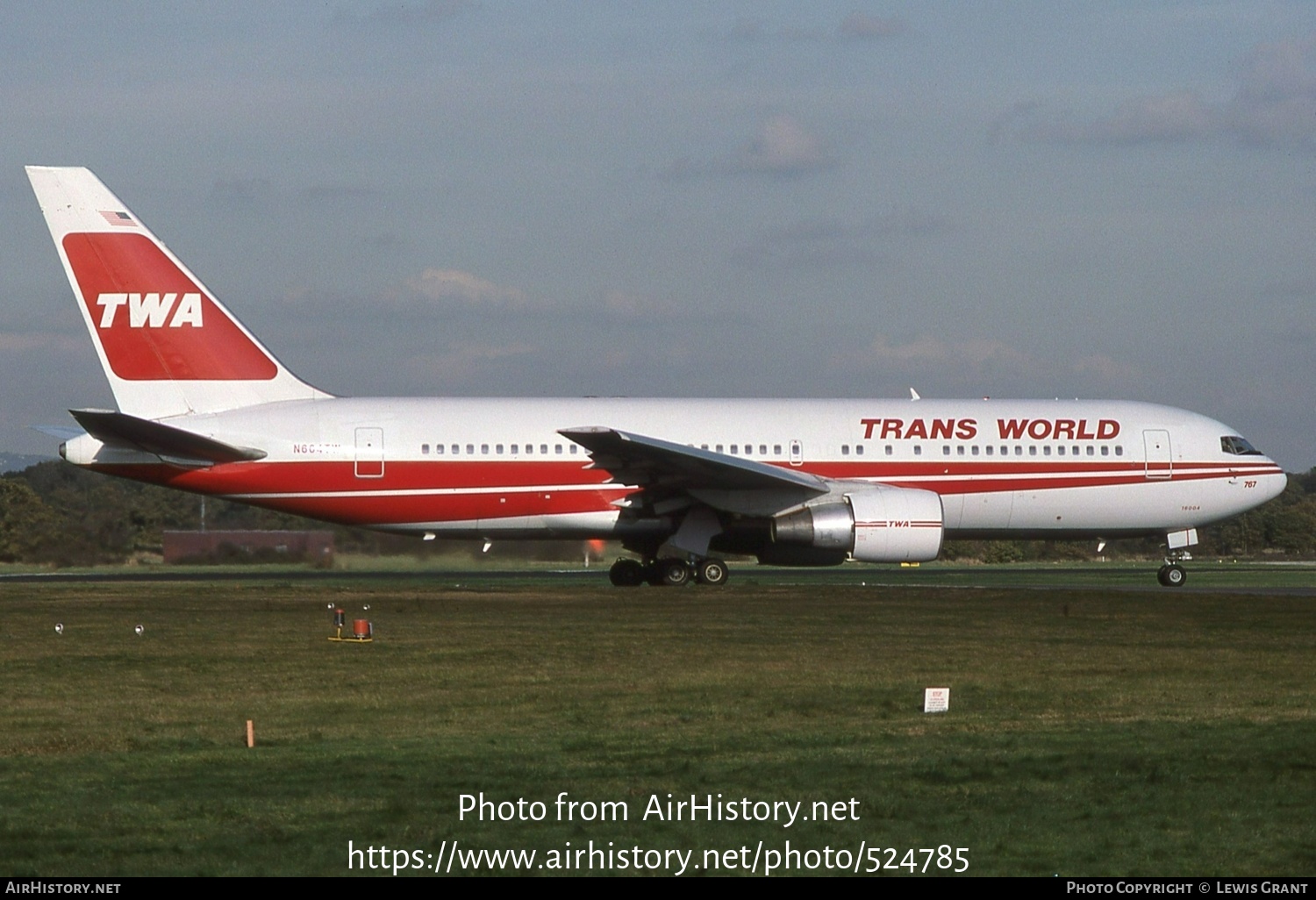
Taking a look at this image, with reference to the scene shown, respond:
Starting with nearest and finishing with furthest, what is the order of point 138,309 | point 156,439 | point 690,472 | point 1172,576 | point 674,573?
point 156,439, point 690,472, point 138,309, point 674,573, point 1172,576

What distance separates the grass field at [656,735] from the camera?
739cm

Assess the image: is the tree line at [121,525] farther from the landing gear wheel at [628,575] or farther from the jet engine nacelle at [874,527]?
the jet engine nacelle at [874,527]

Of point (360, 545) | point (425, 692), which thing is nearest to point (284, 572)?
point (360, 545)

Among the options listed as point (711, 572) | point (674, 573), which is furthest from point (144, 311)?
point (711, 572)

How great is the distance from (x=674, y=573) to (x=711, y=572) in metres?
0.68

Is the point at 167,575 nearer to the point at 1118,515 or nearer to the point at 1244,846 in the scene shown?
the point at 1118,515

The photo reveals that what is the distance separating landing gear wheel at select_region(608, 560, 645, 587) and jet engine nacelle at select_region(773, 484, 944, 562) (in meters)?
3.19

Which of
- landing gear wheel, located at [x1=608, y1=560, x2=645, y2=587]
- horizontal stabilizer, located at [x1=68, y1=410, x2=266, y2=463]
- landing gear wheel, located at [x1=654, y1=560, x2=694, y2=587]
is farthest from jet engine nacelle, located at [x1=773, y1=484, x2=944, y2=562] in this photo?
horizontal stabilizer, located at [x1=68, y1=410, x2=266, y2=463]

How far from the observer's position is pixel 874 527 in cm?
2733

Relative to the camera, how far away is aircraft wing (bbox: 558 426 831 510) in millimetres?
26823

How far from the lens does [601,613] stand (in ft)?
69.9

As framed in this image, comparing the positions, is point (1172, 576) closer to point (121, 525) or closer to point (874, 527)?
point (874, 527)

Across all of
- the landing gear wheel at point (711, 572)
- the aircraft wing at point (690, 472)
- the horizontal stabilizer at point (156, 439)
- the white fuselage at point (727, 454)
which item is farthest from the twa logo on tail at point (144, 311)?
the landing gear wheel at point (711, 572)

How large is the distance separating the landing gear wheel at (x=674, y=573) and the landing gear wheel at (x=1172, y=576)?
9263mm
